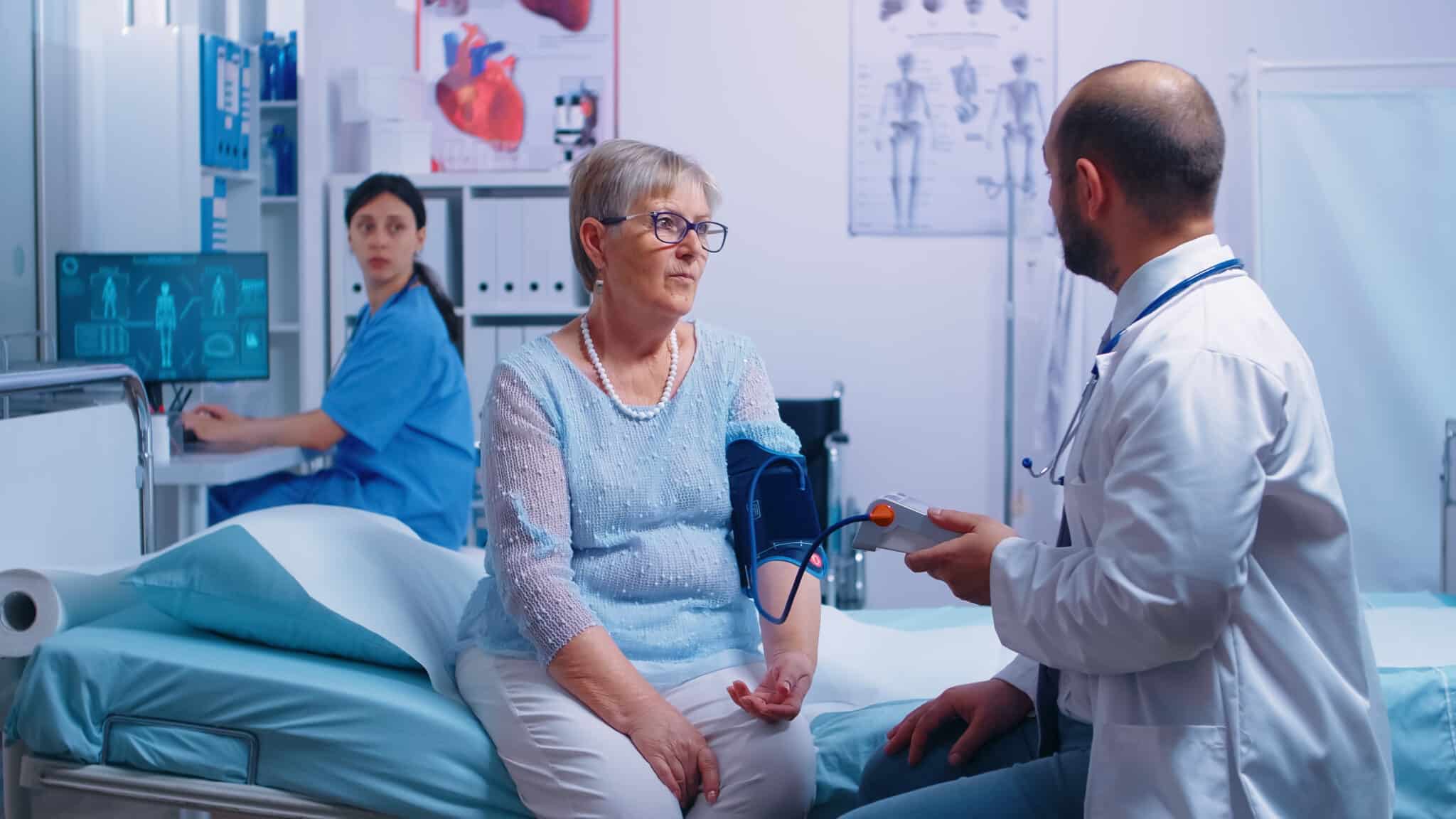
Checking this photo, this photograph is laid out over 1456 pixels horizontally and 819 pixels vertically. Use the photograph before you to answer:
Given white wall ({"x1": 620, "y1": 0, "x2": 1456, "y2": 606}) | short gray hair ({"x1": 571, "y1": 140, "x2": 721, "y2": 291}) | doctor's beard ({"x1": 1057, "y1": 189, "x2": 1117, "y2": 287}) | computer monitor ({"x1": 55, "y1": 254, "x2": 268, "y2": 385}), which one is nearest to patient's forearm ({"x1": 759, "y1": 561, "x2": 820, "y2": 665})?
short gray hair ({"x1": 571, "y1": 140, "x2": 721, "y2": 291})

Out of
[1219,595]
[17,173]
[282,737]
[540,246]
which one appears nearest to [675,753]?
[282,737]

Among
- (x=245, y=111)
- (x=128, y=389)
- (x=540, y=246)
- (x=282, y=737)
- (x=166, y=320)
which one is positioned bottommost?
(x=282, y=737)

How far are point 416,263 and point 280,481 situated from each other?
0.60 metres

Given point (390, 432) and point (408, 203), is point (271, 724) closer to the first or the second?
point (390, 432)

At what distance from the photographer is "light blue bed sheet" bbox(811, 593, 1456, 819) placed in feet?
4.91

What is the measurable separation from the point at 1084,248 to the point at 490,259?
9.30 ft

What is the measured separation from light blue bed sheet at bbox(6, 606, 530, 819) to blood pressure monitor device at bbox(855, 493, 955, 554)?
561 millimetres

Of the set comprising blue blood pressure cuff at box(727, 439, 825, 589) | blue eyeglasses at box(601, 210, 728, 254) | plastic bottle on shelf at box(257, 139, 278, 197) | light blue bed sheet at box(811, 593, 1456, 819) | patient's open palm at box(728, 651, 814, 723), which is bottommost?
light blue bed sheet at box(811, 593, 1456, 819)

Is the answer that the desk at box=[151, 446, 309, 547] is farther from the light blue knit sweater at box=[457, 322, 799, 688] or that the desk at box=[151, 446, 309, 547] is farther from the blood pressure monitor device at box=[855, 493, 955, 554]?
the blood pressure monitor device at box=[855, 493, 955, 554]

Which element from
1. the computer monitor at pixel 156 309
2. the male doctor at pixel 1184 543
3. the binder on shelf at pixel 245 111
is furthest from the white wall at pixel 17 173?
the male doctor at pixel 1184 543

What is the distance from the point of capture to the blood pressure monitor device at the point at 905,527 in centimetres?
123

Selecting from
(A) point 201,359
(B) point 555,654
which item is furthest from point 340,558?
(A) point 201,359

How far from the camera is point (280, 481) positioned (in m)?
2.90

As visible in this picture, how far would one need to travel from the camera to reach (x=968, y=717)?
143cm
